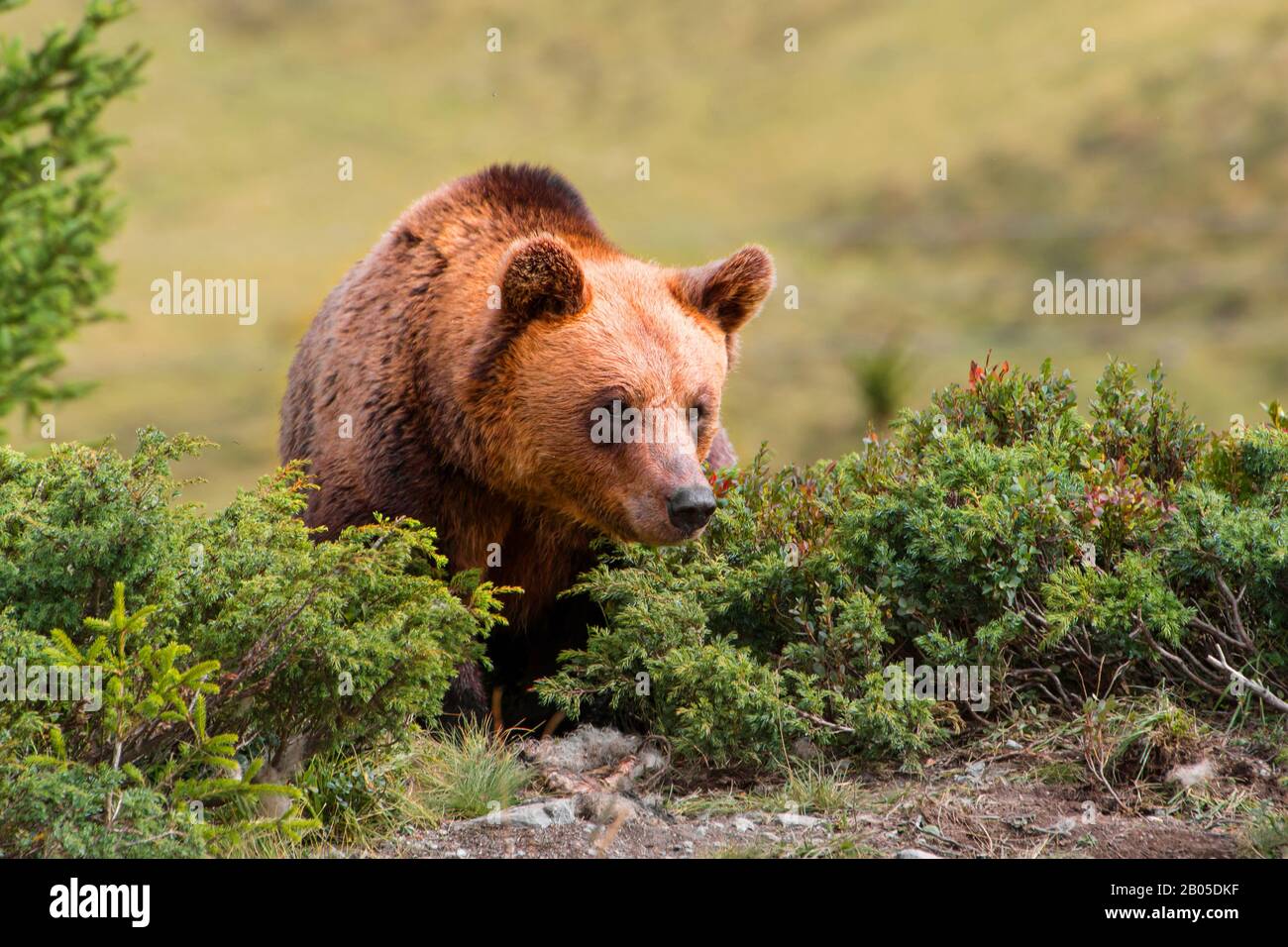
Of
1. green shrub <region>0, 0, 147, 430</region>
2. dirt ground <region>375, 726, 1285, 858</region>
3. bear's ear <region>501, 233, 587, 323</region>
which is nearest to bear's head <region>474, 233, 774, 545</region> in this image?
bear's ear <region>501, 233, 587, 323</region>

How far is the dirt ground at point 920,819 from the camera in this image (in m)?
4.61

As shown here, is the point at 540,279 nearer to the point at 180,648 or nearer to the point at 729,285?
the point at 729,285

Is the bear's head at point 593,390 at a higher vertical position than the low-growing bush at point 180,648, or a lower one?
higher

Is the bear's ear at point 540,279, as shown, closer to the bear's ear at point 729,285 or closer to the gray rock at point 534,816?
the bear's ear at point 729,285

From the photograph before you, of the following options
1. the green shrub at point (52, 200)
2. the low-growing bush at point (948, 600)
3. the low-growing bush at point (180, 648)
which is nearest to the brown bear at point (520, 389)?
the low-growing bush at point (948, 600)

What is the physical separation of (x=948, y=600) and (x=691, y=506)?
1193 mm

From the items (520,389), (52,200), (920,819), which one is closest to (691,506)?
(520,389)

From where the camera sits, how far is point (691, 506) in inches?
219

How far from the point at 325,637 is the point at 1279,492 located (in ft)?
13.2

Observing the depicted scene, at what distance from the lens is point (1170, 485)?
631cm

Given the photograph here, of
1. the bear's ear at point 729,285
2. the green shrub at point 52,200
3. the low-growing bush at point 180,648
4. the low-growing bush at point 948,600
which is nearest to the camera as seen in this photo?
the low-growing bush at point 180,648

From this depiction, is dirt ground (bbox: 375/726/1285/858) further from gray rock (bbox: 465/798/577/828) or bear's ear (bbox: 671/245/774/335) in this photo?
bear's ear (bbox: 671/245/774/335)

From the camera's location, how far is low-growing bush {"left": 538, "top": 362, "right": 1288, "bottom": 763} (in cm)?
544

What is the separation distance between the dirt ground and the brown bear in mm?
1195
